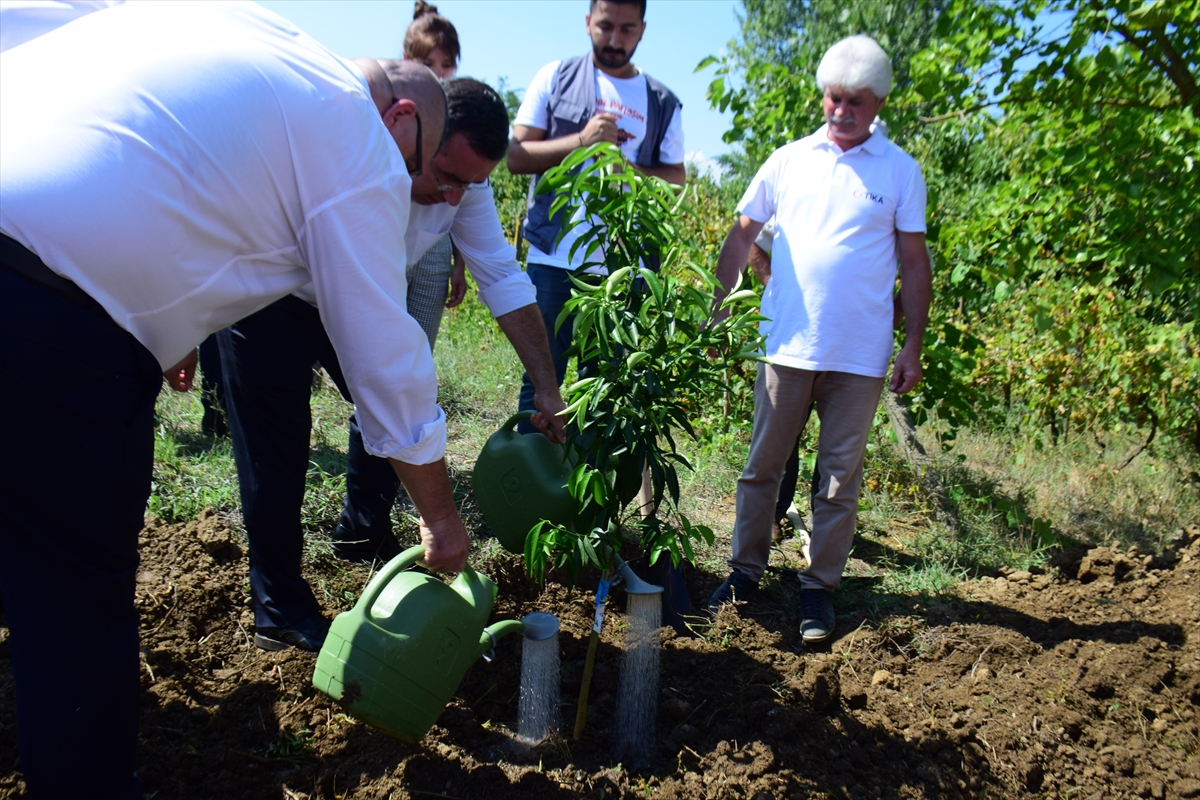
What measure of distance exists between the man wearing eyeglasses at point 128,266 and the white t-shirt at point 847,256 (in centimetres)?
159

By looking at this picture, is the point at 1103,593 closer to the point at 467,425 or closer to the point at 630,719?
the point at 630,719

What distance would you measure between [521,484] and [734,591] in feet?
3.45

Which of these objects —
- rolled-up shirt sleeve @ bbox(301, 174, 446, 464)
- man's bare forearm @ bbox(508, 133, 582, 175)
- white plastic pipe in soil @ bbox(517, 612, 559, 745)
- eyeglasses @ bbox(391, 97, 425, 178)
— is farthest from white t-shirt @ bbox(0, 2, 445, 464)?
man's bare forearm @ bbox(508, 133, 582, 175)

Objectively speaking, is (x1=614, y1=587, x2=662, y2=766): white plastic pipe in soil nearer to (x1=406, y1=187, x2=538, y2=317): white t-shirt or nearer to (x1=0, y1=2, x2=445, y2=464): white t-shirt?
(x1=0, y1=2, x2=445, y2=464): white t-shirt

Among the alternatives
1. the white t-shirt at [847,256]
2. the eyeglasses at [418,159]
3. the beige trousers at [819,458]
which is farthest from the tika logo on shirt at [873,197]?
the eyeglasses at [418,159]

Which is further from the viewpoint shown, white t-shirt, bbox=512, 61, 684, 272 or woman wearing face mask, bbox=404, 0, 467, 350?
white t-shirt, bbox=512, 61, 684, 272

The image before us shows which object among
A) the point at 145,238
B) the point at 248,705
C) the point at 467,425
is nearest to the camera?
the point at 145,238

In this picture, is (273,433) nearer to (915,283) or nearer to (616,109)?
(616,109)

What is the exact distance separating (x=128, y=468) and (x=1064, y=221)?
3.54 metres

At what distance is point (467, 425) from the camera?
4289 millimetres

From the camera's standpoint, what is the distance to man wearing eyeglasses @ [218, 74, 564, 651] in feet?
6.38

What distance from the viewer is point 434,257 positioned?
9.77 feet

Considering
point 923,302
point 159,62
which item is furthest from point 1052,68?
point 159,62

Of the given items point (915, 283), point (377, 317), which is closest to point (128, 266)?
point (377, 317)
